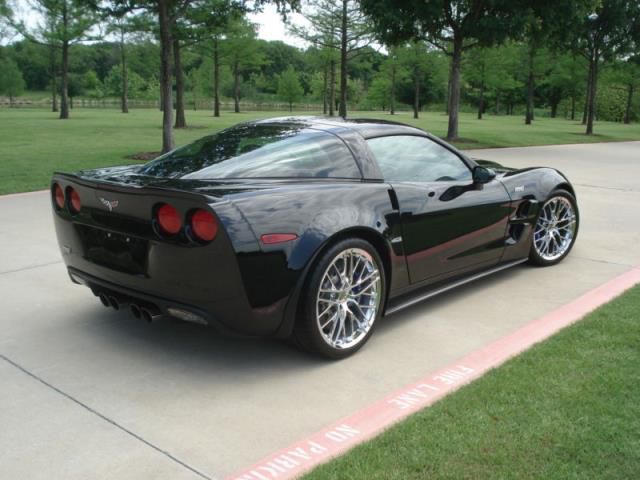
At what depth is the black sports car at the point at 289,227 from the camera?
3.28 meters

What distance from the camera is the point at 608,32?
91.6ft

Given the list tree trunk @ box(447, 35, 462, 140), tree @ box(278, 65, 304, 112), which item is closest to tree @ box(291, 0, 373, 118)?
tree trunk @ box(447, 35, 462, 140)

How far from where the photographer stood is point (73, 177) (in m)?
3.89

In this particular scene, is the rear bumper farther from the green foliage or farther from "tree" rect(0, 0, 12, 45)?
the green foliage

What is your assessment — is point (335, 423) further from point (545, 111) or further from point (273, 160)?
point (545, 111)

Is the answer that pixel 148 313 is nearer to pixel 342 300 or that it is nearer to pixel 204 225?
pixel 204 225

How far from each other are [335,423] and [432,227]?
1.73 m

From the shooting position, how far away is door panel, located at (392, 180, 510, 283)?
165 inches

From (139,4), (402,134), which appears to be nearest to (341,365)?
(402,134)

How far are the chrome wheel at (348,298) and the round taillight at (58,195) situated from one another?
1785 millimetres

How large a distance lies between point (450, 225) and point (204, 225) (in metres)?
1.96

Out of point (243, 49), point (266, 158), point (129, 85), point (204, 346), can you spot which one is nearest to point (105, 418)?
point (204, 346)

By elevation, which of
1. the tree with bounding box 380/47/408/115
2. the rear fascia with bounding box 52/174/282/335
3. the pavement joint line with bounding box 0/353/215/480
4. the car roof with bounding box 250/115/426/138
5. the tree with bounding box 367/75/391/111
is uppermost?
the tree with bounding box 380/47/408/115

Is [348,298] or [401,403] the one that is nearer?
[401,403]
